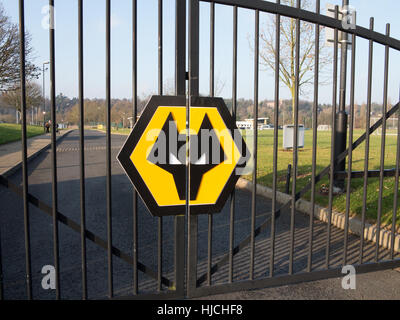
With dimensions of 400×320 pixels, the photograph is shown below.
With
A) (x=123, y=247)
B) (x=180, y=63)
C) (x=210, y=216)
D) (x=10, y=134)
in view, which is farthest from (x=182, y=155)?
(x=10, y=134)

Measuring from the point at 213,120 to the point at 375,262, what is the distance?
8.20ft

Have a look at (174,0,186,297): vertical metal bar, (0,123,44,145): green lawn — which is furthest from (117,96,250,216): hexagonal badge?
(0,123,44,145): green lawn

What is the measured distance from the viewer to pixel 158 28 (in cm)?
320

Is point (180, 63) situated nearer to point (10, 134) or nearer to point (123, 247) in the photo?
point (123, 247)

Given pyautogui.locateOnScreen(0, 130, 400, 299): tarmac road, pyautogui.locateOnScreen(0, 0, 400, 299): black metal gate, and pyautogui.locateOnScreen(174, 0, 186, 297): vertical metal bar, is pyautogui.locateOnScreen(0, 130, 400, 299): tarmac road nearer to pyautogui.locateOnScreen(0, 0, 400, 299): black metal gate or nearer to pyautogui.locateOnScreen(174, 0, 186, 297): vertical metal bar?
pyautogui.locateOnScreen(0, 0, 400, 299): black metal gate

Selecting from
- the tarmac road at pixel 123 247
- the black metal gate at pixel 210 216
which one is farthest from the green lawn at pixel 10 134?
the black metal gate at pixel 210 216

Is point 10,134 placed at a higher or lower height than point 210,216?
higher

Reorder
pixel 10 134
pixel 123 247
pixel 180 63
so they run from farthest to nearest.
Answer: pixel 10 134 → pixel 123 247 → pixel 180 63

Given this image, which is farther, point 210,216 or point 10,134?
point 10,134

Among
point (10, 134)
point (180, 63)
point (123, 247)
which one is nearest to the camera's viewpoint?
point (180, 63)

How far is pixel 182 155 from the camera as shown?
3.33m

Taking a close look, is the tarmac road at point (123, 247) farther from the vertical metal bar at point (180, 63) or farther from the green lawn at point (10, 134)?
the green lawn at point (10, 134)
